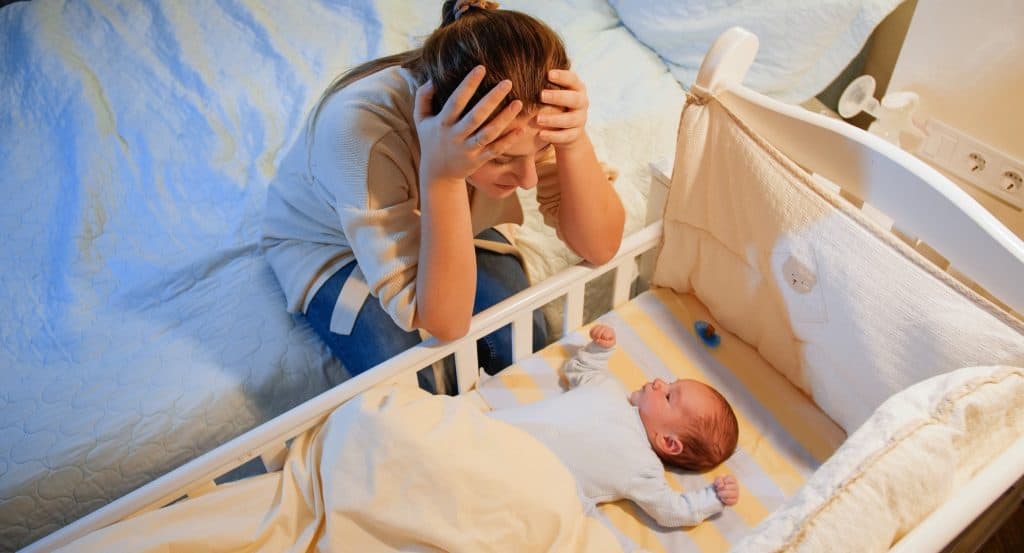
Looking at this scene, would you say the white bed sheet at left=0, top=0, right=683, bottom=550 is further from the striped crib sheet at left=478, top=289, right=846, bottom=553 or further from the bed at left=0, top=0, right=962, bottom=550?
the striped crib sheet at left=478, top=289, right=846, bottom=553

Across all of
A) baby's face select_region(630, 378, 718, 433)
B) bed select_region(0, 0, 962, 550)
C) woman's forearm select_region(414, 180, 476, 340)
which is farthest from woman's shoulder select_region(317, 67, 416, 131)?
baby's face select_region(630, 378, 718, 433)

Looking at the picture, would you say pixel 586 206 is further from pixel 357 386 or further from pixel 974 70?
pixel 974 70

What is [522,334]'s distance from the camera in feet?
3.48

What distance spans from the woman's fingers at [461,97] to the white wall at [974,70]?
0.99 meters

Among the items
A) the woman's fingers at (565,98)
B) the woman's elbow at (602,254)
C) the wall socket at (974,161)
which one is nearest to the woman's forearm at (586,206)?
the woman's elbow at (602,254)

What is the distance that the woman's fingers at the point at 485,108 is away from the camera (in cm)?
63

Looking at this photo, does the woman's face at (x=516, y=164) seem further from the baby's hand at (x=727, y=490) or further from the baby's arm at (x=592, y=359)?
the baby's hand at (x=727, y=490)

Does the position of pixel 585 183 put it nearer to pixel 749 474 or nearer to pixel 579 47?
pixel 749 474

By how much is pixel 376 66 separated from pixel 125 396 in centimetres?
64

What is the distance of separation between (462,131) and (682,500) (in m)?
0.60

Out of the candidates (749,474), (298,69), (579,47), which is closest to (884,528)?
(749,474)

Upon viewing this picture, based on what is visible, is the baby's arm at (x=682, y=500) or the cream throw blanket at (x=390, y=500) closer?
the cream throw blanket at (x=390, y=500)

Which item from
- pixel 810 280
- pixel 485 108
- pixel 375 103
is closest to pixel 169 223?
pixel 375 103

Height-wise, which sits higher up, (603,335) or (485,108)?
(485,108)
